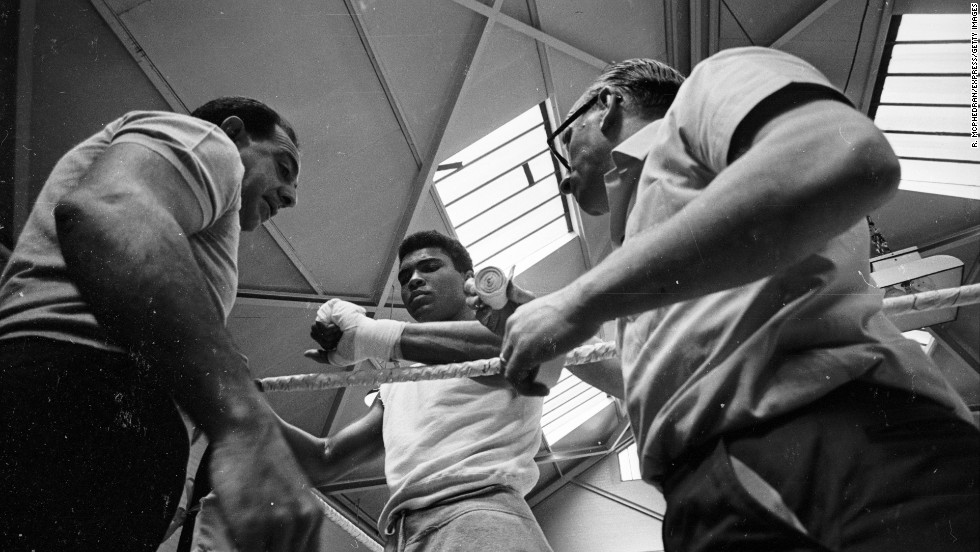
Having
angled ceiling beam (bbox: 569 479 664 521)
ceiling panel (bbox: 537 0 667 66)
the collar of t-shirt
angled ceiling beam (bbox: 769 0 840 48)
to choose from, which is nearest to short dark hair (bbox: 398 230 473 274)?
the collar of t-shirt

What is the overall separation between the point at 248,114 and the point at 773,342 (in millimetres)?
624

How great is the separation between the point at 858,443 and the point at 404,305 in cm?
117

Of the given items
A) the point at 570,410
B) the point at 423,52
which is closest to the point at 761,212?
the point at 570,410

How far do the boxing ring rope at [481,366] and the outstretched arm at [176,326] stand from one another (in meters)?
0.34

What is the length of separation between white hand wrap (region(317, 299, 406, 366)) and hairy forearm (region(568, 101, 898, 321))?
79cm

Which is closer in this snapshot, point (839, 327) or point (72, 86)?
point (839, 327)

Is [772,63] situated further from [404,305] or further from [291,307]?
[291,307]

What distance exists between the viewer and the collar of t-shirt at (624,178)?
0.56m

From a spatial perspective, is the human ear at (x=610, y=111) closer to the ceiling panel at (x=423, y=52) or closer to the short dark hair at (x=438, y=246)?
the short dark hair at (x=438, y=246)

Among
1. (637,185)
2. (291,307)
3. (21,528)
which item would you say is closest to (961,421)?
(637,185)

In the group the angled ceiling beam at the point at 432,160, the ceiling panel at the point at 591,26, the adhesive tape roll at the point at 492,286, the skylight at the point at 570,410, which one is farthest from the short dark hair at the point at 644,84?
the ceiling panel at the point at 591,26

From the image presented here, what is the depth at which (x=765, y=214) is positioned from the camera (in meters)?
0.36

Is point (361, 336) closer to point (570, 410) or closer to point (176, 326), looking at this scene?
point (176, 326)

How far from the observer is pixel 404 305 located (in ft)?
4.77
